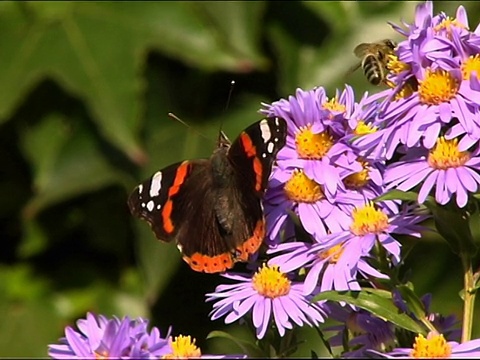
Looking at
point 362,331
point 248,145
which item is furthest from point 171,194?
point 362,331

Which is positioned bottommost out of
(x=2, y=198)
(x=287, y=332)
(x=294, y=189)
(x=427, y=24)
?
(x=287, y=332)

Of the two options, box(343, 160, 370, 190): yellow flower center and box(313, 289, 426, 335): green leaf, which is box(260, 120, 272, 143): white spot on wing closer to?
box(343, 160, 370, 190): yellow flower center

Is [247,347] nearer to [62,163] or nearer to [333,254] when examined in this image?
[333,254]

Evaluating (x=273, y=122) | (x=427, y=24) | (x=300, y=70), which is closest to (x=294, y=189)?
(x=273, y=122)

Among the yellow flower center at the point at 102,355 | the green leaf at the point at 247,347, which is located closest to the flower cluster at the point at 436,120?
the green leaf at the point at 247,347

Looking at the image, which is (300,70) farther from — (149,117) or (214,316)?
(214,316)

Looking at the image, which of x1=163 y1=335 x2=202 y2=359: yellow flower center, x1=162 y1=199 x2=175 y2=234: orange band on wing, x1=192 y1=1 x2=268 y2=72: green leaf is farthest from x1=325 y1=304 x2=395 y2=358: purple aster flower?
x1=192 y1=1 x2=268 y2=72: green leaf

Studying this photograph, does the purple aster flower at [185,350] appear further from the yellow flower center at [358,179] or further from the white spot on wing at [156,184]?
the white spot on wing at [156,184]
